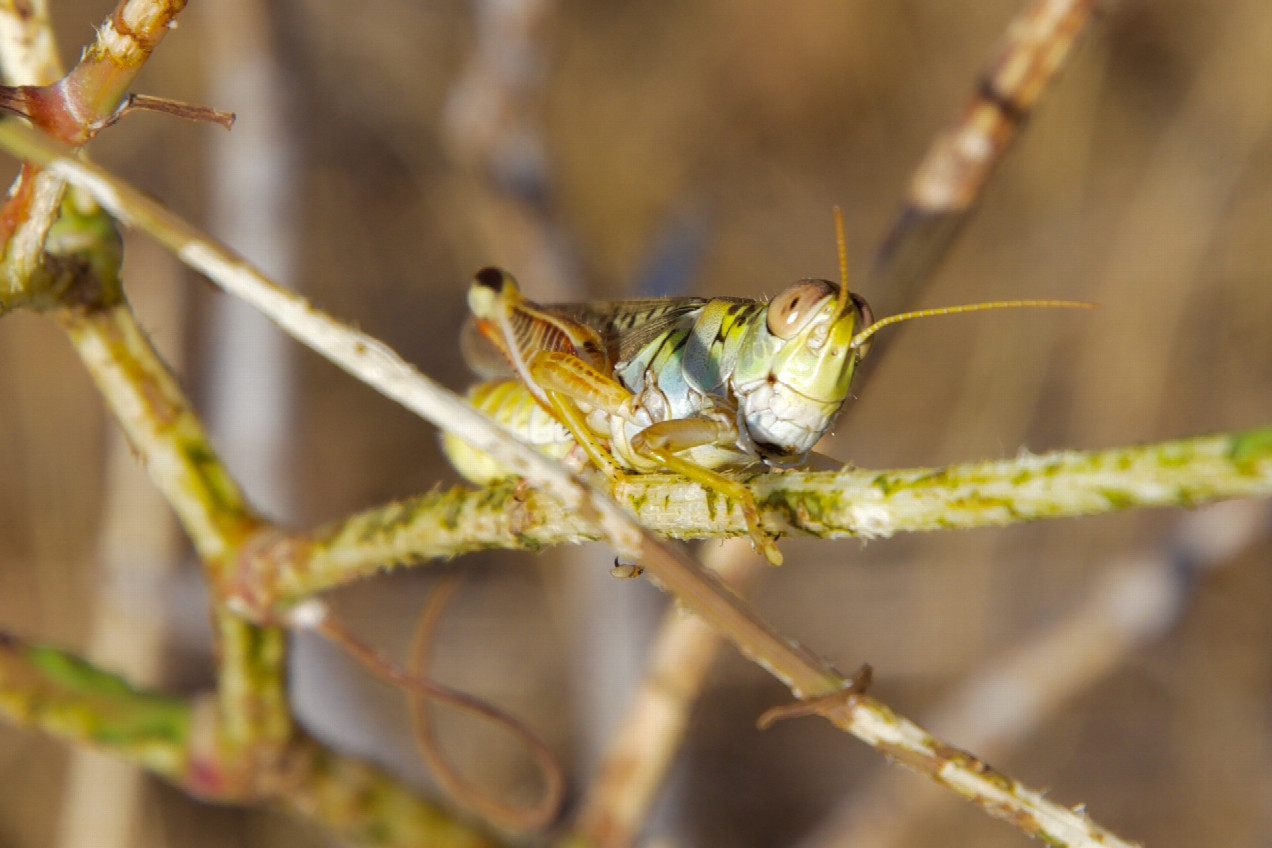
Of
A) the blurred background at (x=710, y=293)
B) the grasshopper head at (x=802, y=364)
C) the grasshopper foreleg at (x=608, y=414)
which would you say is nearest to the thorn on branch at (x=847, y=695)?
the grasshopper foreleg at (x=608, y=414)

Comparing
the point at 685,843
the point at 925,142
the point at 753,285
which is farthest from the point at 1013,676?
the point at 925,142

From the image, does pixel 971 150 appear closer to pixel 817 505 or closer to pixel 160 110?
pixel 817 505

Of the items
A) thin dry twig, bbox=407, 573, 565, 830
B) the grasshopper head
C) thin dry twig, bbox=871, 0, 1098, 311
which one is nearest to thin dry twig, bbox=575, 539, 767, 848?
thin dry twig, bbox=407, 573, 565, 830

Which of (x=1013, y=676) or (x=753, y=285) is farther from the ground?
(x=753, y=285)

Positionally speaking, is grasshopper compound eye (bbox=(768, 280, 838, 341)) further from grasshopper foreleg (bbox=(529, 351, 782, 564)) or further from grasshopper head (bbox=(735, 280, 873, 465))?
grasshopper foreleg (bbox=(529, 351, 782, 564))

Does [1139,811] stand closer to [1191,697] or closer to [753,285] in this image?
[1191,697]

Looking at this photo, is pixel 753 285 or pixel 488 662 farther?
pixel 753 285

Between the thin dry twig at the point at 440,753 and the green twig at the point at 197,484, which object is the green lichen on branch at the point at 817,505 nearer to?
the green twig at the point at 197,484
